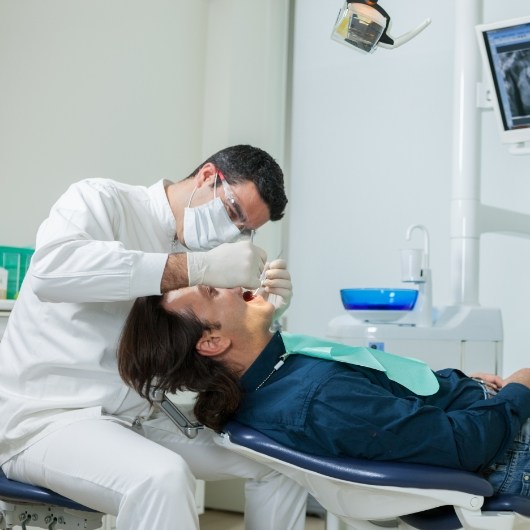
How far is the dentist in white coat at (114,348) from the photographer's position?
4.62 feet

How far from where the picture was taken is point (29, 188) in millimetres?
2422

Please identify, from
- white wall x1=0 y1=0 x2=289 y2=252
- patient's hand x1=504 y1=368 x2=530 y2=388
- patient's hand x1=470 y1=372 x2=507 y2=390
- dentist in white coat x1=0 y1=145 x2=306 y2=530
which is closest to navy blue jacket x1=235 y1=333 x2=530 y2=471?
patient's hand x1=504 y1=368 x2=530 y2=388

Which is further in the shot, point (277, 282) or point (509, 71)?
point (509, 71)

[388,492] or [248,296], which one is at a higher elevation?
[248,296]

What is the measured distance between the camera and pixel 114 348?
1693 mm

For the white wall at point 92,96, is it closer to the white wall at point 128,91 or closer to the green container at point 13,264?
the white wall at point 128,91

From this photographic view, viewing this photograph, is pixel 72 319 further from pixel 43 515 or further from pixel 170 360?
pixel 43 515

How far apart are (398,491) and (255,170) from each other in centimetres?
95

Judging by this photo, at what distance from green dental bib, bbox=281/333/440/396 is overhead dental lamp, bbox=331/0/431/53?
997mm

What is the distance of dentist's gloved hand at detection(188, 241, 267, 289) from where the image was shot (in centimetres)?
154

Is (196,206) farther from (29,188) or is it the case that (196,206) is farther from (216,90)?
(216,90)

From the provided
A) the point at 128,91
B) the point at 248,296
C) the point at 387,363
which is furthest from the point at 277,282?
the point at 128,91

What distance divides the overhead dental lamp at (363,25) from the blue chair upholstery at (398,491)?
1281 mm

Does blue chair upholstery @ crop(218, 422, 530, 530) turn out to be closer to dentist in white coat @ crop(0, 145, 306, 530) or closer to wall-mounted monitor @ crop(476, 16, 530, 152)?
dentist in white coat @ crop(0, 145, 306, 530)
